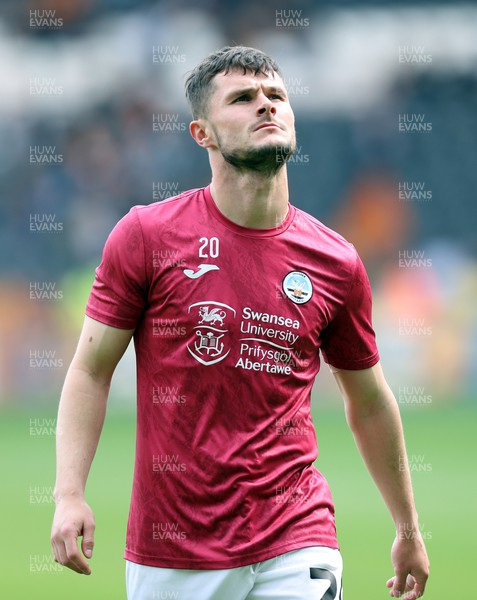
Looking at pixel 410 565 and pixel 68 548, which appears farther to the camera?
pixel 410 565

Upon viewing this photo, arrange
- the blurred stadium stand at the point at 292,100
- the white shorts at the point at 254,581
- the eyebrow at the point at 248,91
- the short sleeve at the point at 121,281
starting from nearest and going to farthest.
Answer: the white shorts at the point at 254,581, the short sleeve at the point at 121,281, the eyebrow at the point at 248,91, the blurred stadium stand at the point at 292,100

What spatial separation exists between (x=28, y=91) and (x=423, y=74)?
707 cm

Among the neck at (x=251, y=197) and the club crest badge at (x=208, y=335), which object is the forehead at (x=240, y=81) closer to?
the neck at (x=251, y=197)

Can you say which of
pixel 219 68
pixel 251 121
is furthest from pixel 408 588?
pixel 219 68

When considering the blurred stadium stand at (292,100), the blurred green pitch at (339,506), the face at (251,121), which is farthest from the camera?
the blurred stadium stand at (292,100)

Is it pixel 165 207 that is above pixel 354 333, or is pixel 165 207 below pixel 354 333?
above

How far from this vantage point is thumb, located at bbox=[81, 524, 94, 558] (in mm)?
3191

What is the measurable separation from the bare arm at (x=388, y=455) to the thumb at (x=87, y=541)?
109 centimetres

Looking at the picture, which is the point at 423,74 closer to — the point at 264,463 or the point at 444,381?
the point at 444,381

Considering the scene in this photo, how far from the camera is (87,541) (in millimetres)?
3189

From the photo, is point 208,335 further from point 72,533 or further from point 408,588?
point 408,588

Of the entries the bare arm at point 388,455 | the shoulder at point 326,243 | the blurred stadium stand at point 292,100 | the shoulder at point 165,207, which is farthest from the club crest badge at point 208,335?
the blurred stadium stand at point 292,100

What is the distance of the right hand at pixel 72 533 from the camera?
315cm

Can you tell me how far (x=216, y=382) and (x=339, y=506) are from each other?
6162mm
